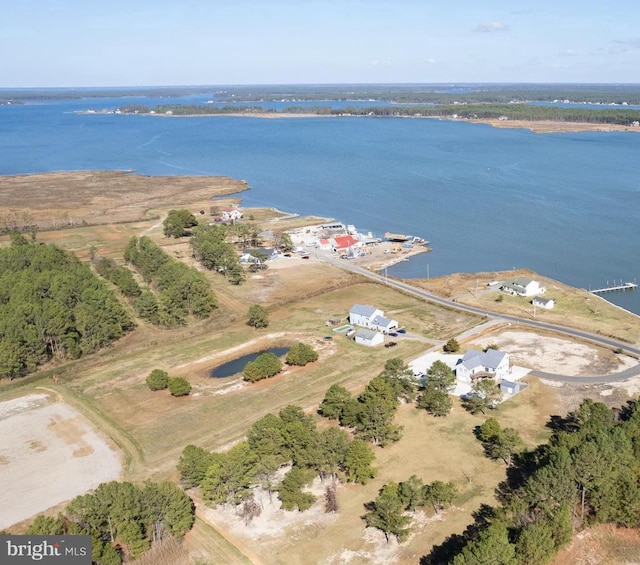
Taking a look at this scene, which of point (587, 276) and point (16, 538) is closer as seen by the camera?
point (16, 538)

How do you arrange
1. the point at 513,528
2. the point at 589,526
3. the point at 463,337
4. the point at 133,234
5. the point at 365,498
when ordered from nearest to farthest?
the point at 513,528, the point at 589,526, the point at 365,498, the point at 463,337, the point at 133,234

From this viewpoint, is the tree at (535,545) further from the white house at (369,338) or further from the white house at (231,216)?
the white house at (231,216)

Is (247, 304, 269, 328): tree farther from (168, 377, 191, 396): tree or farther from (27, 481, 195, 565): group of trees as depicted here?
(27, 481, 195, 565): group of trees

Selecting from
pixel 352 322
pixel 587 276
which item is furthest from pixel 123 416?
pixel 587 276

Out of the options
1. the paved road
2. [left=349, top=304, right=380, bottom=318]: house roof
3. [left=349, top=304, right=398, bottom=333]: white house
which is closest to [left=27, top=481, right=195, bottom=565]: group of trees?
[left=349, top=304, right=398, bottom=333]: white house

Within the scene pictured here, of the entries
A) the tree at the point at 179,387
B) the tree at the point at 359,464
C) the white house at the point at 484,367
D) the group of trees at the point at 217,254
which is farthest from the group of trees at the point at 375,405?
the group of trees at the point at 217,254

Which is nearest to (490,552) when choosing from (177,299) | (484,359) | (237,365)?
(484,359)

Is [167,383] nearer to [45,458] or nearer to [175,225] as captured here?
[45,458]

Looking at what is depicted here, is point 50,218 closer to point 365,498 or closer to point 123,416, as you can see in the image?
point 123,416
